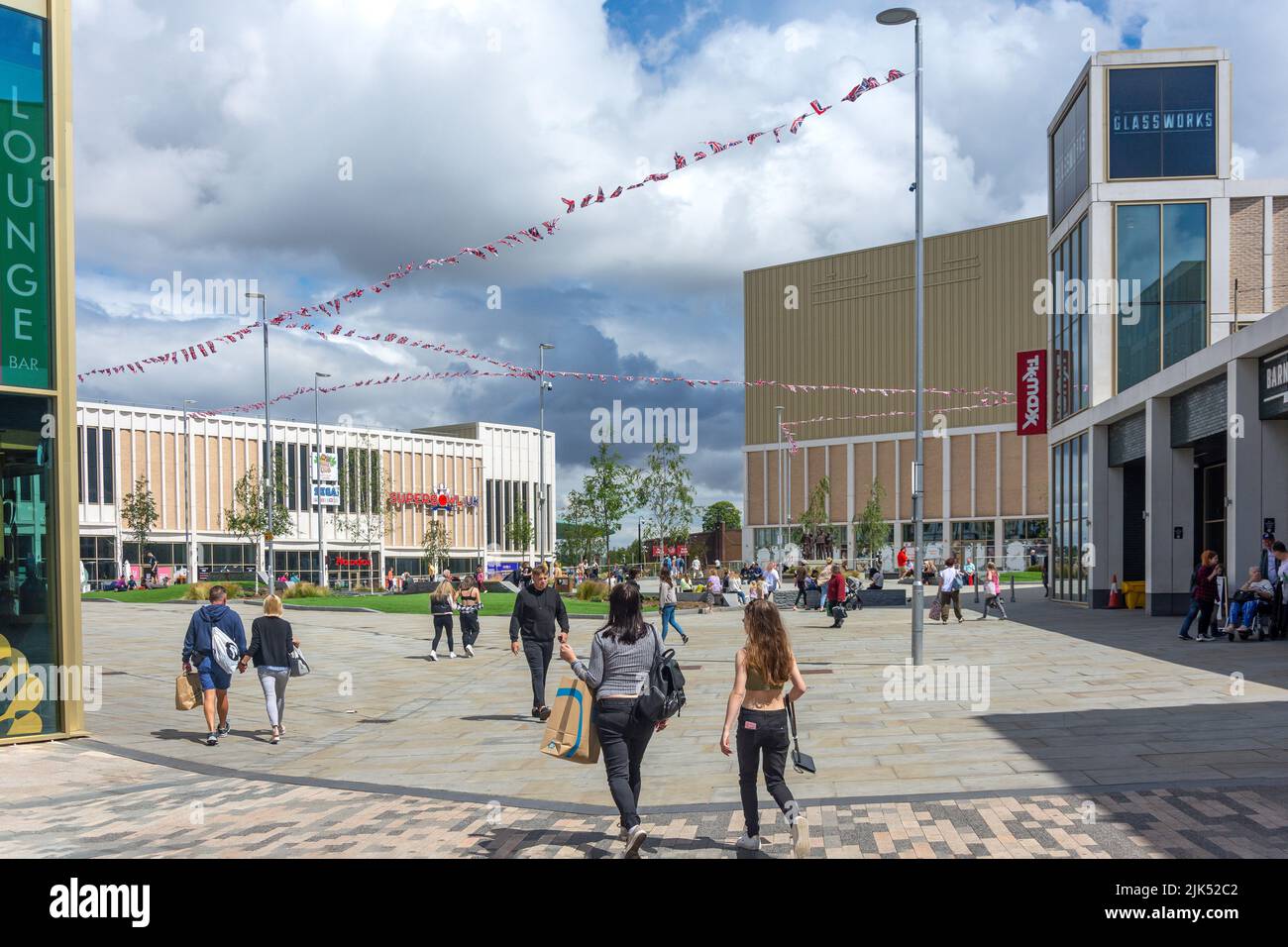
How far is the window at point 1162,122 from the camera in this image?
31969mm

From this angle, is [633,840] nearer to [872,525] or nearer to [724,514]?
[872,525]

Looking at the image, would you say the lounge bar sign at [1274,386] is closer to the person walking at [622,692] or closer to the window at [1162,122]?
the window at [1162,122]

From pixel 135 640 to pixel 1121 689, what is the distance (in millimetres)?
19351

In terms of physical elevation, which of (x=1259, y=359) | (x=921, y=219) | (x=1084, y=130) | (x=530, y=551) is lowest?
(x=530, y=551)

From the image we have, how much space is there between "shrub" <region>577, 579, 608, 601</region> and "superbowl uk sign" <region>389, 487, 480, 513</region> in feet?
189

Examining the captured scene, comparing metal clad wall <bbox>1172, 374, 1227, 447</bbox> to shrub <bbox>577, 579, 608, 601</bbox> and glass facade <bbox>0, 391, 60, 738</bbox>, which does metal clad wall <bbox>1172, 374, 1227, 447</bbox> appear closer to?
shrub <bbox>577, 579, 608, 601</bbox>

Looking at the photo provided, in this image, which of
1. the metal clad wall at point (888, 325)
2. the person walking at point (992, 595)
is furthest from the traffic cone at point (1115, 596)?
the metal clad wall at point (888, 325)

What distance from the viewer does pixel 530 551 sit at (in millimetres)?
119000

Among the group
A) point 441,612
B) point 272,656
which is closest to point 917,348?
point 441,612

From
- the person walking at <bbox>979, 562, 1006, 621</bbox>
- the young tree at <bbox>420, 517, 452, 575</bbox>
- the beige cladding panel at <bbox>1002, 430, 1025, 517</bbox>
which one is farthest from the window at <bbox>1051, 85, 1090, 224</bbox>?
the young tree at <bbox>420, 517, 452, 575</bbox>

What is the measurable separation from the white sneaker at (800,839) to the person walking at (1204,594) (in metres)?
15.6

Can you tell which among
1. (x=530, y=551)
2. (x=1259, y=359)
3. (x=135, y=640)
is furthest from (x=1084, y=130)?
(x=530, y=551)

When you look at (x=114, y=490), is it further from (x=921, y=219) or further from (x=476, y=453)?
(x=921, y=219)

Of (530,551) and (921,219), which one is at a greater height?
(921,219)
